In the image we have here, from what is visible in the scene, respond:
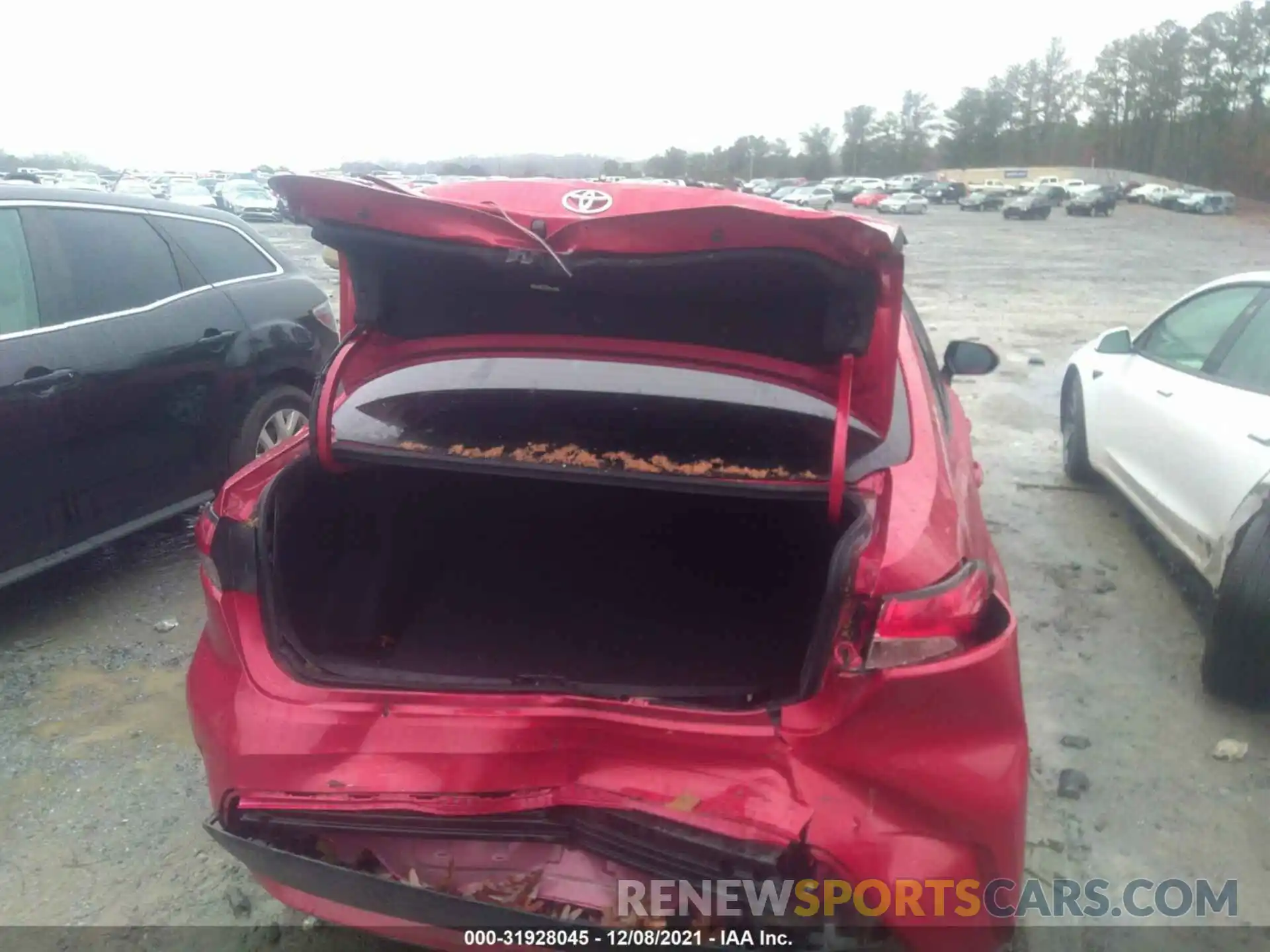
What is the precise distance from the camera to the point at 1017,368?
938 cm

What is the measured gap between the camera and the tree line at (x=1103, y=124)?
66875 millimetres

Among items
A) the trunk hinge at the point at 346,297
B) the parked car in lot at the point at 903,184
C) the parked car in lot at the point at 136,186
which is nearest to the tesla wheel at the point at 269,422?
the trunk hinge at the point at 346,297

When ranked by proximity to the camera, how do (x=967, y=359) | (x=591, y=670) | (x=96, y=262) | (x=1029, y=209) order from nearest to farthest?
(x=591, y=670)
(x=967, y=359)
(x=96, y=262)
(x=1029, y=209)

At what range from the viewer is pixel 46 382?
3832 mm

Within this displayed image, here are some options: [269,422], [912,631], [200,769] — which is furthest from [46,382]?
[912,631]

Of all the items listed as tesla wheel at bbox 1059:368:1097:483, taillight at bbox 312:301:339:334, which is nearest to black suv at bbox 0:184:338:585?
taillight at bbox 312:301:339:334

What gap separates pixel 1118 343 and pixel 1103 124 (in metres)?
90.4

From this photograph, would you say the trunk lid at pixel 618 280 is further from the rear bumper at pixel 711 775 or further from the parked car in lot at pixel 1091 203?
the parked car in lot at pixel 1091 203

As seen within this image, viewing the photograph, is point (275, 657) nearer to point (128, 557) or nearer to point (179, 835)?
point (179, 835)

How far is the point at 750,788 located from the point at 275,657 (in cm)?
107

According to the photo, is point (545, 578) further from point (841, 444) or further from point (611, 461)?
point (841, 444)

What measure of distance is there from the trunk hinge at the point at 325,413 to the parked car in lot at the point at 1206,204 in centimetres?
5852

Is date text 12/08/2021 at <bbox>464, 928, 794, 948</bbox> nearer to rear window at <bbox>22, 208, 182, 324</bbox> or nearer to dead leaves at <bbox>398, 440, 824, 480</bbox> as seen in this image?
dead leaves at <bbox>398, 440, 824, 480</bbox>

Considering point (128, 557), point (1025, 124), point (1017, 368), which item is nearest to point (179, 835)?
point (128, 557)
